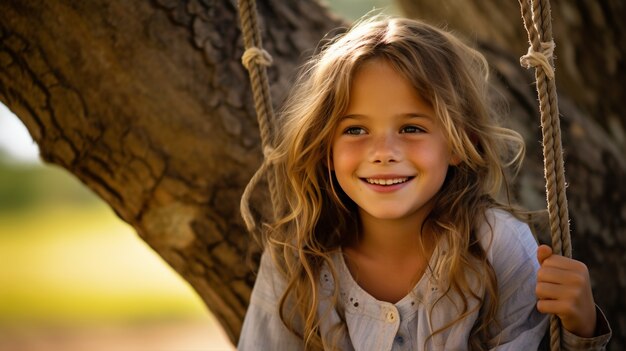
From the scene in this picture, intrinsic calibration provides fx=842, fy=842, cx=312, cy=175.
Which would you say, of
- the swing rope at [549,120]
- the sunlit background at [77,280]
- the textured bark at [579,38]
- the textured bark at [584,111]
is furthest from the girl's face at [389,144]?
the sunlit background at [77,280]

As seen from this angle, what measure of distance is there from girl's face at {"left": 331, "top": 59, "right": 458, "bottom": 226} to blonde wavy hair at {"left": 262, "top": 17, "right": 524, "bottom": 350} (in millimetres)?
20

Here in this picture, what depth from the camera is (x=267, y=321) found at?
1.89 m

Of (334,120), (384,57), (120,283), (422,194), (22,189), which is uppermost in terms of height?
(384,57)

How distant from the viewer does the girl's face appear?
5.52 ft

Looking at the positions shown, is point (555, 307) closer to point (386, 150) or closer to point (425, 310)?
point (425, 310)

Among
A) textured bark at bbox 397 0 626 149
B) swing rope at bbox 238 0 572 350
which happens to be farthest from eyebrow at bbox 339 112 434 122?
textured bark at bbox 397 0 626 149

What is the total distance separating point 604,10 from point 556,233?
1.05 m

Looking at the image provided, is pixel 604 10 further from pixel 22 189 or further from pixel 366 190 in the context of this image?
pixel 22 189

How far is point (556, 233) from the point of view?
1.58 metres

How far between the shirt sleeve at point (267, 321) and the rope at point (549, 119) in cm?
62

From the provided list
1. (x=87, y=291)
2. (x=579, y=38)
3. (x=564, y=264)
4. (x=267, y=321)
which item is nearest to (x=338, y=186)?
(x=267, y=321)

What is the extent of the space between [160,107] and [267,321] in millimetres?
540

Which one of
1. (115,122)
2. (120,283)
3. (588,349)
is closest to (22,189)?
(120,283)

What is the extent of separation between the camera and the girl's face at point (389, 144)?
1684mm
